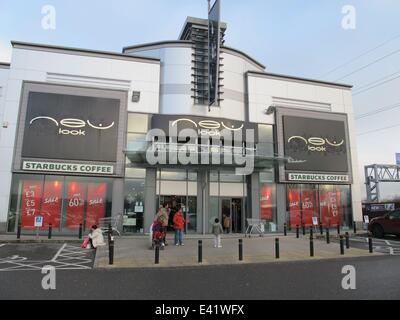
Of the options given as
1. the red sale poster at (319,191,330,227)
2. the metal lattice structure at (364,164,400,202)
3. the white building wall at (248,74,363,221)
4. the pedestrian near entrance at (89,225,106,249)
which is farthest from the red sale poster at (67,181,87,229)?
the metal lattice structure at (364,164,400,202)

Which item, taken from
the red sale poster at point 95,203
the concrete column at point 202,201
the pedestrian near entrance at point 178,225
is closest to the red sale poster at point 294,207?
the concrete column at point 202,201

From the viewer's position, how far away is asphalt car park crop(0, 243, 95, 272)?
1106 centimetres

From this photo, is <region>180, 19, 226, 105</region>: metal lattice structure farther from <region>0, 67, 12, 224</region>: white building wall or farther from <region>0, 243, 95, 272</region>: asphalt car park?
<region>0, 243, 95, 272</region>: asphalt car park

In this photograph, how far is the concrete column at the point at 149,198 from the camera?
21859 mm

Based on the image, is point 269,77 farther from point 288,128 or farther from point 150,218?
point 150,218

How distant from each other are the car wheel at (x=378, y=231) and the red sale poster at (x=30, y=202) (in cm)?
1914

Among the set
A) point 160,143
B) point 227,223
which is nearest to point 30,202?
point 160,143

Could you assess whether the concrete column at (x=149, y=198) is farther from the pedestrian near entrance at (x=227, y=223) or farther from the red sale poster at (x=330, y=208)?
the red sale poster at (x=330, y=208)

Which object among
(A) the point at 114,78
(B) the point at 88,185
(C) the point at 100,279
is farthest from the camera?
(A) the point at 114,78
